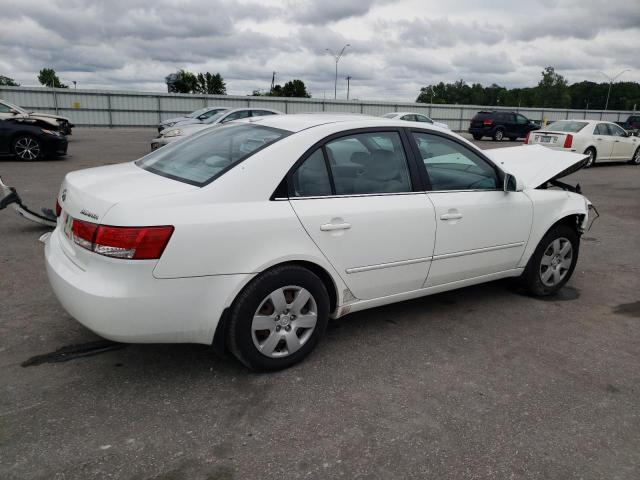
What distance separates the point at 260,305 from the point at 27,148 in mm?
12941

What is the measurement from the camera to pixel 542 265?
15.3 feet

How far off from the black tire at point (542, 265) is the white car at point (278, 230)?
0.24 metres

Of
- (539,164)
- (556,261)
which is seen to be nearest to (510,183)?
(539,164)

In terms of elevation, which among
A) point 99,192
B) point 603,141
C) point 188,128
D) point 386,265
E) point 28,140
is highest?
point 99,192

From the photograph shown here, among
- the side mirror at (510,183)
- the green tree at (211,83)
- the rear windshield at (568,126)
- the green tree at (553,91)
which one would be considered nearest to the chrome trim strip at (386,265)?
the side mirror at (510,183)

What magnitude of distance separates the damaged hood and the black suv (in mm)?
24203

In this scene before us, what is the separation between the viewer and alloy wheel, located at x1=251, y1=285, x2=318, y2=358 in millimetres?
3098

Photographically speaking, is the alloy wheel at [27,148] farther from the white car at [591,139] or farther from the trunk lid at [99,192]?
the white car at [591,139]

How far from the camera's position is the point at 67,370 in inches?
128

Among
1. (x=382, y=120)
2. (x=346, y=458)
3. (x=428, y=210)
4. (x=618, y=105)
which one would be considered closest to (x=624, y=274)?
(x=428, y=210)

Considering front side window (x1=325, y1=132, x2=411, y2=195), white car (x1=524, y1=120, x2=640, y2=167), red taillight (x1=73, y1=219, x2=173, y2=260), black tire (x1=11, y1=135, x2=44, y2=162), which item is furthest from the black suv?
red taillight (x1=73, y1=219, x2=173, y2=260)

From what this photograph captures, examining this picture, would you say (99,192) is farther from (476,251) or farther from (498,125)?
(498,125)

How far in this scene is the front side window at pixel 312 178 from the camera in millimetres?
3211

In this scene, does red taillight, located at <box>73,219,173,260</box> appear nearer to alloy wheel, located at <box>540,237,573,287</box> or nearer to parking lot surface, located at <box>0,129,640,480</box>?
parking lot surface, located at <box>0,129,640,480</box>
